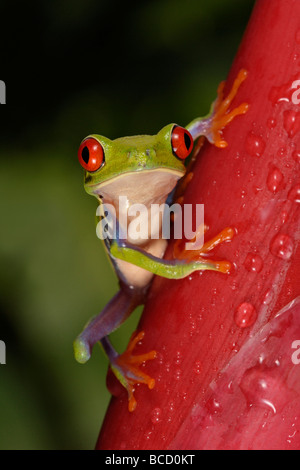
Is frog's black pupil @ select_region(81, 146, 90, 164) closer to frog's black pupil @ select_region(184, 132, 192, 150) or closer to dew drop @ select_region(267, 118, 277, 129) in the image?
frog's black pupil @ select_region(184, 132, 192, 150)

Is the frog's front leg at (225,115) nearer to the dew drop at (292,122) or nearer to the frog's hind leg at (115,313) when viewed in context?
the dew drop at (292,122)

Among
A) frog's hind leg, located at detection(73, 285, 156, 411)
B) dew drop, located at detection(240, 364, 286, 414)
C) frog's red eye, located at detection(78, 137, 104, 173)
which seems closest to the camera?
dew drop, located at detection(240, 364, 286, 414)

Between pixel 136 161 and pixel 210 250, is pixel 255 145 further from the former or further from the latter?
pixel 136 161

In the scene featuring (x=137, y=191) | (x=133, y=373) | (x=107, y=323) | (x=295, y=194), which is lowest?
(x=107, y=323)

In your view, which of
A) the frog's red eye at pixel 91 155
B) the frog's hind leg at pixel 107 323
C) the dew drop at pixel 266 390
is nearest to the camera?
the dew drop at pixel 266 390

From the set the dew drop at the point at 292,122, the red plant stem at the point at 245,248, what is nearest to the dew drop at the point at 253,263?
the red plant stem at the point at 245,248

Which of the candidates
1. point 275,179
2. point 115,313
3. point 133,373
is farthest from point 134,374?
point 115,313

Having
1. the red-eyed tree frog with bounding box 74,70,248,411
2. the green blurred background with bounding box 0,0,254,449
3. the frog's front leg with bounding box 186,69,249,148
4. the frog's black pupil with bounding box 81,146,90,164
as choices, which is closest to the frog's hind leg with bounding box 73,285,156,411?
the red-eyed tree frog with bounding box 74,70,248,411
